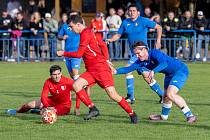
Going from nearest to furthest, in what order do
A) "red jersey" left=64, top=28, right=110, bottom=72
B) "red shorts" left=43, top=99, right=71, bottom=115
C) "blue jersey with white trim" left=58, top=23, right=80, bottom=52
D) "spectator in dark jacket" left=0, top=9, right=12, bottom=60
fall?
"red jersey" left=64, top=28, right=110, bottom=72
"red shorts" left=43, top=99, right=71, bottom=115
"blue jersey with white trim" left=58, top=23, right=80, bottom=52
"spectator in dark jacket" left=0, top=9, right=12, bottom=60

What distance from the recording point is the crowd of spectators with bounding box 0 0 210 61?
1013 inches

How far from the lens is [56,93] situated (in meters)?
12.6

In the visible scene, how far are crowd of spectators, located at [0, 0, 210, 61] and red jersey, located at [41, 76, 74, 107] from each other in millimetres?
13063

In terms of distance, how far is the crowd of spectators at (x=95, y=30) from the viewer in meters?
25.7

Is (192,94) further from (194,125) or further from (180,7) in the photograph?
(180,7)

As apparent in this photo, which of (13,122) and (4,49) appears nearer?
(13,122)

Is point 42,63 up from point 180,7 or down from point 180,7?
down

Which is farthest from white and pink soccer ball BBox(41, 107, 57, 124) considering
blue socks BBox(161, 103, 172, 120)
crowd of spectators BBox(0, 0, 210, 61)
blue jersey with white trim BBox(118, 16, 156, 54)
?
crowd of spectators BBox(0, 0, 210, 61)

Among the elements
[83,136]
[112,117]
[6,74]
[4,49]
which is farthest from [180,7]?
[83,136]

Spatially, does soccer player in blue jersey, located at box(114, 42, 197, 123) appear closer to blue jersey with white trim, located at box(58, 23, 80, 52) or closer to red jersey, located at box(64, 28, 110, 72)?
red jersey, located at box(64, 28, 110, 72)

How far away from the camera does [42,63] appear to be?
26.3 m

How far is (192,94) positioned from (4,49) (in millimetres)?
12156

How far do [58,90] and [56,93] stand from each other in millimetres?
94

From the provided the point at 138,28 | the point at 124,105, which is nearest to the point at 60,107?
the point at 124,105
